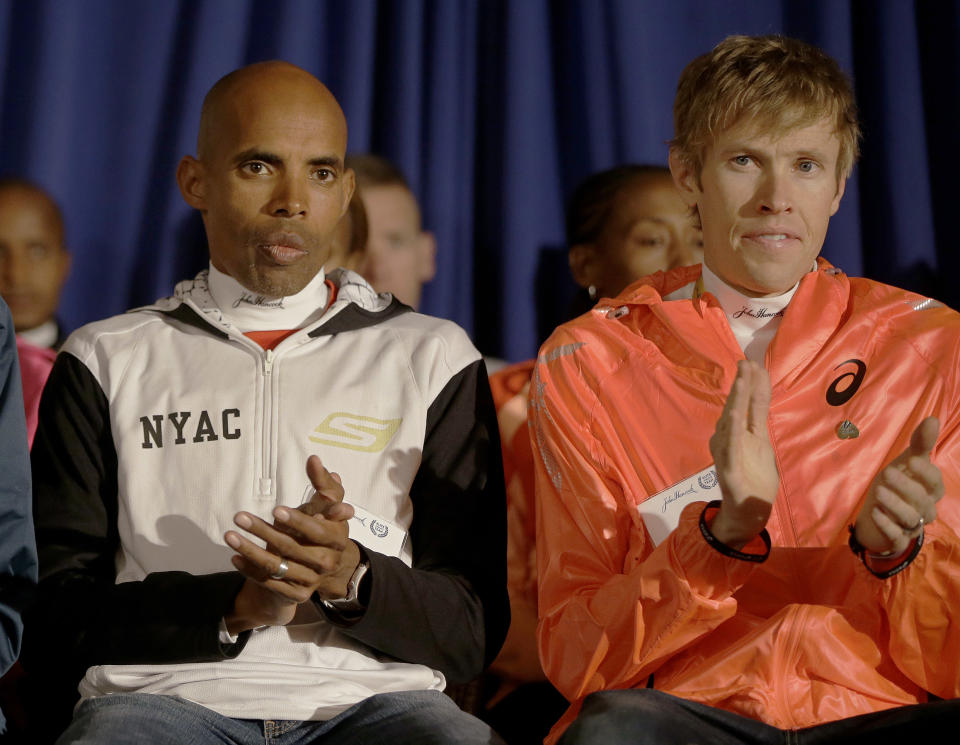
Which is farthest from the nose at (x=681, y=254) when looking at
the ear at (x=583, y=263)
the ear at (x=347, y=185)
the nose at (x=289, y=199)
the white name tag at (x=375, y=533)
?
the white name tag at (x=375, y=533)

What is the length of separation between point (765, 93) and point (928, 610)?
68 centimetres

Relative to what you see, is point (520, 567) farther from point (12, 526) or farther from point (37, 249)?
point (37, 249)

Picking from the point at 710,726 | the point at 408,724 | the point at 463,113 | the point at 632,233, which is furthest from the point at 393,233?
the point at 710,726

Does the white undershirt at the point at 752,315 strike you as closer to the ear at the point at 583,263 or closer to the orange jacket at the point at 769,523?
the orange jacket at the point at 769,523

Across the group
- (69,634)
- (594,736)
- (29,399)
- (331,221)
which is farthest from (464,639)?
(29,399)

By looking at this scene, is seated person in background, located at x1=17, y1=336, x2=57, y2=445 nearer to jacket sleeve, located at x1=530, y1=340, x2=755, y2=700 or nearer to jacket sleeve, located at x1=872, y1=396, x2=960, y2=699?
jacket sleeve, located at x1=530, y1=340, x2=755, y2=700

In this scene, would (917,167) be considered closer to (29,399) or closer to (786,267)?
(786,267)

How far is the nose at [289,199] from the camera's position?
162 cm

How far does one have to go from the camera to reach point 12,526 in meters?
1.36

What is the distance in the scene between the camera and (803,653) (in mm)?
1292

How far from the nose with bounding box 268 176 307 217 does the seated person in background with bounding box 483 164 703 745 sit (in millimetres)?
503

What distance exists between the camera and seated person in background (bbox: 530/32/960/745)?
48.8 inches

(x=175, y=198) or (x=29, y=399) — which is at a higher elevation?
(x=175, y=198)

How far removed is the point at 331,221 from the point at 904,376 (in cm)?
80
